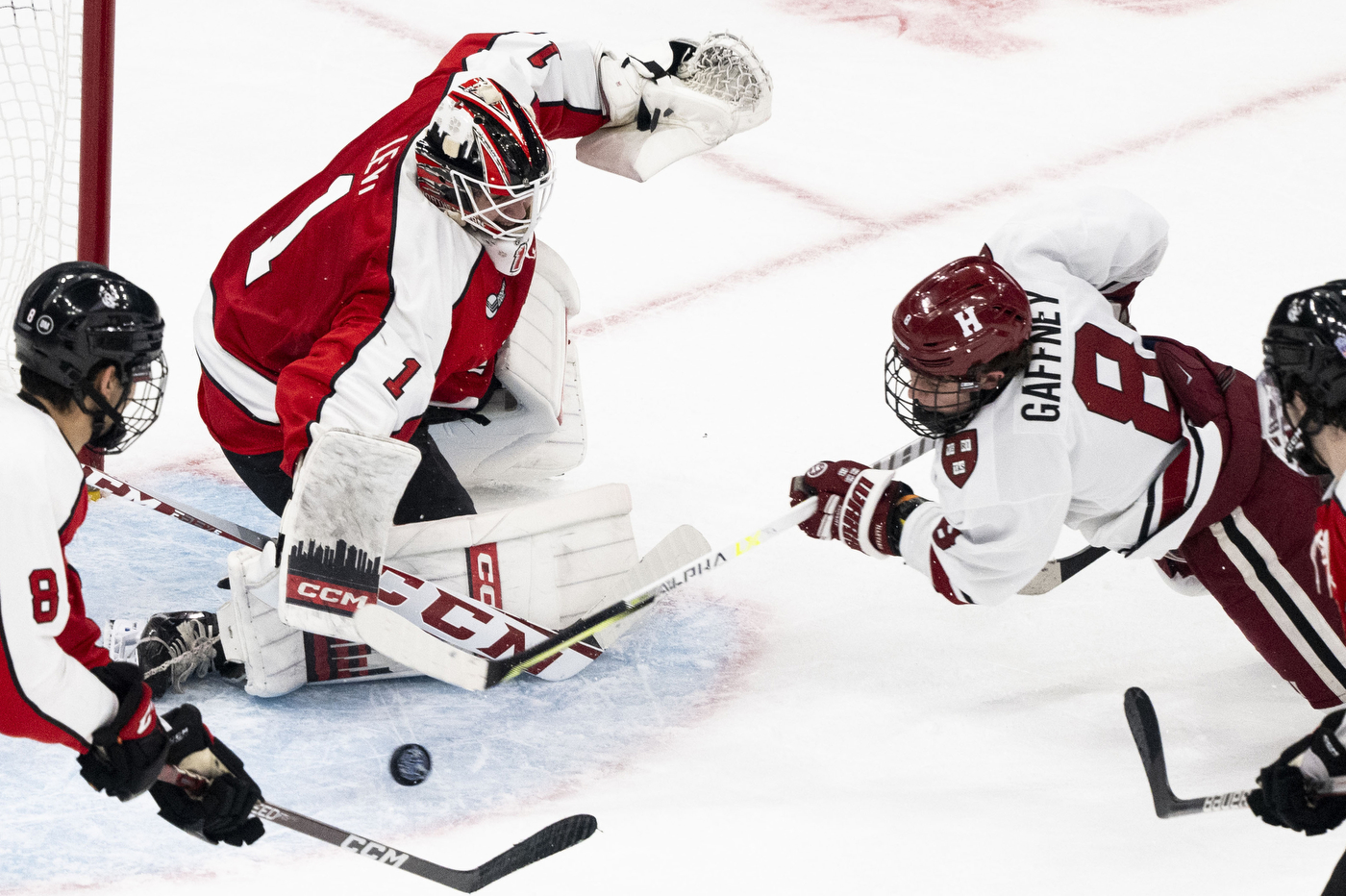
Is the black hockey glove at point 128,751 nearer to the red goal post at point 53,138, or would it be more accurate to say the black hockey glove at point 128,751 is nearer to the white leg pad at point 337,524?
the white leg pad at point 337,524

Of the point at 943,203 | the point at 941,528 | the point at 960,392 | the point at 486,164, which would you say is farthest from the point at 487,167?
the point at 943,203

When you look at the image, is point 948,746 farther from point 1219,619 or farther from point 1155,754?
point 1219,619

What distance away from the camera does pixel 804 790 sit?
2.62 m

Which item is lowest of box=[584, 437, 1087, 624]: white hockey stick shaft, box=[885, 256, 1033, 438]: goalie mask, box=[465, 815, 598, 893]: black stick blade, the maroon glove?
box=[465, 815, 598, 893]: black stick blade

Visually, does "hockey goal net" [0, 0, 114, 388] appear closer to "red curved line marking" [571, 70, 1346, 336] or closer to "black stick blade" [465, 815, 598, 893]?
"red curved line marking" [571, 70, 1346, 336]

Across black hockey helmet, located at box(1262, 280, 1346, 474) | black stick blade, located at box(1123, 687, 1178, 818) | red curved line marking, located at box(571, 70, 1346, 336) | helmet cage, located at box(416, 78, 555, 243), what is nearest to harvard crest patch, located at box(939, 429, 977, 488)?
black stick blade, located at box(1123, 687, 1178, 818)

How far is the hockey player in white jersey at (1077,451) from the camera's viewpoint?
247cm

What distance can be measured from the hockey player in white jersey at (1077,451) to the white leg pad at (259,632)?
3.41 ft

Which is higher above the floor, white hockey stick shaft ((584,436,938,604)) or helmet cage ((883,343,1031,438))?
helmet cage ((883,343,1031,438))

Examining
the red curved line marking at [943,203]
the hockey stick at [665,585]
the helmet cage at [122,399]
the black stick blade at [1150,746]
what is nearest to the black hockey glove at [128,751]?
the helmet cage at [122,399]

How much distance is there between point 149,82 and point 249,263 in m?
2.97

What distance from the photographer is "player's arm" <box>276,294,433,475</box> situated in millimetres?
2523

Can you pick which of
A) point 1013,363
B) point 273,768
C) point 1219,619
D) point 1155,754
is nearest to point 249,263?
point 273,768

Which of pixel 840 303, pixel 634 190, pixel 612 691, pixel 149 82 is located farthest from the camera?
pixel 149 82
